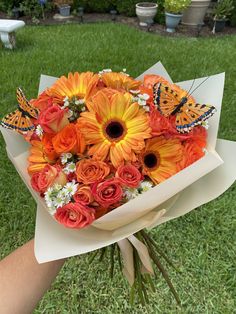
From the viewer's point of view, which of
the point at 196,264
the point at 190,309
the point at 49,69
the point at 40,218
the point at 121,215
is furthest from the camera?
the point at 49,69

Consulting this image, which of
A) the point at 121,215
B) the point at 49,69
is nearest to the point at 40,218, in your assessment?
the point at 121,215

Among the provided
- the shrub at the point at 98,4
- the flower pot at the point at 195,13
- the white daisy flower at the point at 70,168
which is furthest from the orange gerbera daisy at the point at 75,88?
the shrub at the point at 98,4

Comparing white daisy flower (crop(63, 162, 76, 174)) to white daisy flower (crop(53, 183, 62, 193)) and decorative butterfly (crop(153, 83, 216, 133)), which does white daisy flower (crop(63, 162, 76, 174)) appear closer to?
white daisy flower (crop(53, 183, 62, 193))

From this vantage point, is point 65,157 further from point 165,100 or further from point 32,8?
point 32,8

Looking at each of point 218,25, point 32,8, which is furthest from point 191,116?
point 32,8

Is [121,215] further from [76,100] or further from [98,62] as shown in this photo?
[98,62]

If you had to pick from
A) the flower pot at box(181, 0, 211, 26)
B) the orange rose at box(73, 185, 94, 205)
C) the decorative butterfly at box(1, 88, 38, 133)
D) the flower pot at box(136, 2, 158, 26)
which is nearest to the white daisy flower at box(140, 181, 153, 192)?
the orange rose at box(73, 185, 94, 205)

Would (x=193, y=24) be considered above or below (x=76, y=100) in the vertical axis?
below
